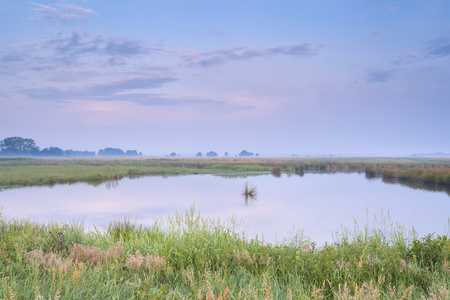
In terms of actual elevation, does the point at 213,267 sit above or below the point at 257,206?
above

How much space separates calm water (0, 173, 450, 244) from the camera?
18.2 metres


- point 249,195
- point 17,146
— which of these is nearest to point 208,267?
point 249,195

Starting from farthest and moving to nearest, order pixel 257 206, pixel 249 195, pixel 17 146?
pixel 17 146
pixel 249 195
pixel 257 206

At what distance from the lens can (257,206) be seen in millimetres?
23391

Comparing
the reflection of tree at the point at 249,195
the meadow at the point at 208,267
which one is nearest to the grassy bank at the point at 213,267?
the meadow at the point at 208,267

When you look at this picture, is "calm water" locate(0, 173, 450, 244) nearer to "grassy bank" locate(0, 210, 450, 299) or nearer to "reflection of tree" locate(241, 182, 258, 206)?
"reflection of tree" locate(241, 182, 258, 206)

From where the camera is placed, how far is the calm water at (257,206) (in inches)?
716

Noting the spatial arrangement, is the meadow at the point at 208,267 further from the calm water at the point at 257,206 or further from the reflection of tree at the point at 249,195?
the reflection of tree at the point at 249,195

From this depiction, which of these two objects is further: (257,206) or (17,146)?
(17,146)

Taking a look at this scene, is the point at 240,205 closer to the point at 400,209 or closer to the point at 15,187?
the point at 400,209

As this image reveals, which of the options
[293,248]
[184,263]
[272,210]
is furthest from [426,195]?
[184,263]

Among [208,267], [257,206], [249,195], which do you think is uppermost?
[208,267]

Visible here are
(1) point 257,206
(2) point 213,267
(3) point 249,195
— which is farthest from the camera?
(3) point 249,195

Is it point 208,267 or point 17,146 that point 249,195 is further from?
point 17,146
